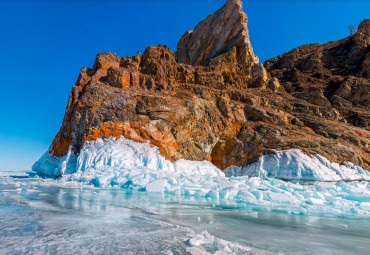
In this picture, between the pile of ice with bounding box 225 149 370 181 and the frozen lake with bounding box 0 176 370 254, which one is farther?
the pile of ice with bounding box 225 149 370 181

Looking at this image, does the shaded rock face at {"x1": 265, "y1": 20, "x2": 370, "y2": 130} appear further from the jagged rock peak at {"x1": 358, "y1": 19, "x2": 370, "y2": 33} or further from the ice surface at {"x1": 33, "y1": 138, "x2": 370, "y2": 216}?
the ice surface at {"x1": 33, "y1": 138, "x2": 370, "y2": 216}

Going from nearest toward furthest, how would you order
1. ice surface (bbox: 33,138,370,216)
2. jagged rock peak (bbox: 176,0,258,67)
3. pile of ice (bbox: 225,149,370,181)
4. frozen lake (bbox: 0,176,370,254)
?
1. frozen lake (bbox: 0,176,370,254)
2. ice surface (bbox: 33,138,370,216)
3. pile of ice (bbox: 225,149,370,181)
4. jagged rock peak (bbox: 176,0,258,67)

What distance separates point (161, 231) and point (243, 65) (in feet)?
121

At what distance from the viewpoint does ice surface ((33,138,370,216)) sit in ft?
37.2

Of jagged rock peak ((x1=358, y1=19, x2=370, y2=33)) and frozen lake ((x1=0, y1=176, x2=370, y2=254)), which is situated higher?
jagged rock peak ((x1=358, y1=19, x2=370, y2=33))

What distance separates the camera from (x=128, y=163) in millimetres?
19094

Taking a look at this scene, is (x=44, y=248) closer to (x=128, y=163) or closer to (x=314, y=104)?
(x=128, y=163)

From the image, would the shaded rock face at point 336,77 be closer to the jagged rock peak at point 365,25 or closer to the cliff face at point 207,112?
the jagged rock peak at point 365,25

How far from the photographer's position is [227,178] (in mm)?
17344

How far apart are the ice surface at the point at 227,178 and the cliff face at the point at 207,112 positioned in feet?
3.71

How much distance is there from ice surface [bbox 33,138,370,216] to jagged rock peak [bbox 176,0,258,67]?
74.3ft

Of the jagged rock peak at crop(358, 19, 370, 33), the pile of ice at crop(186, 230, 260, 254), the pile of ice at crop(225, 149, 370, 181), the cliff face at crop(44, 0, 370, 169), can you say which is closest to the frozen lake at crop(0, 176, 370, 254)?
the pile of ice at crop(186, 230, 260, 254)

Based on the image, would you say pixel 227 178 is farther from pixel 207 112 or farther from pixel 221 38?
pixel 221 38

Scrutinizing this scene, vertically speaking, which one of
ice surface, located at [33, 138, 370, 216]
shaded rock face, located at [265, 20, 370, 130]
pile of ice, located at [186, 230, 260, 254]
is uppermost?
shaded rock face, located at [265, 20, 370, 130]
